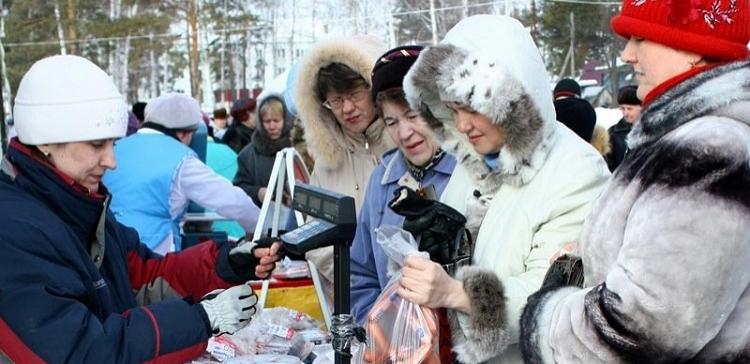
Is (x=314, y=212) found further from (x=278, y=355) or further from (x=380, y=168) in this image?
(x=380, y=168)

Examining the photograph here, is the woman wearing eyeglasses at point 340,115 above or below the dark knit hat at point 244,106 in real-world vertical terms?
above

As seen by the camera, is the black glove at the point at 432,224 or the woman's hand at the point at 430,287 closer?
the woman's hand at the point at 430,287

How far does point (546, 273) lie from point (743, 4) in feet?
2.24

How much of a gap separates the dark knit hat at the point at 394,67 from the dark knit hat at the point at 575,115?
6.07 feet

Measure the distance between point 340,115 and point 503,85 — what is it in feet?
4.04

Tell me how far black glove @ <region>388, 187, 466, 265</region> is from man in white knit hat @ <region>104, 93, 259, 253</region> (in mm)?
2466

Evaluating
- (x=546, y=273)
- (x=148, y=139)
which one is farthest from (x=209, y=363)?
(x=148, y=139)

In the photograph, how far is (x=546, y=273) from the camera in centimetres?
180

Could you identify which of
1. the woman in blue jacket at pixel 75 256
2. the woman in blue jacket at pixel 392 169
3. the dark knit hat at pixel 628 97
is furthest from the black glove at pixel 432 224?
the dark knit hat at pixel 628 97

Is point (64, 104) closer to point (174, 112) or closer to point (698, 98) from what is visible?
point (698, 98)

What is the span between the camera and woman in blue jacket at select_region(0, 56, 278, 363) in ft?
5.79

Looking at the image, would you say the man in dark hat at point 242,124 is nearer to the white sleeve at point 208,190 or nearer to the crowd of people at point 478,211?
the white sleeve at point 208,190

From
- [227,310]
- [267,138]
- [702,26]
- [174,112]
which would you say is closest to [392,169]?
[227,310]

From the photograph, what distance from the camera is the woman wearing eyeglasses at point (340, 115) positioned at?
120 inches
